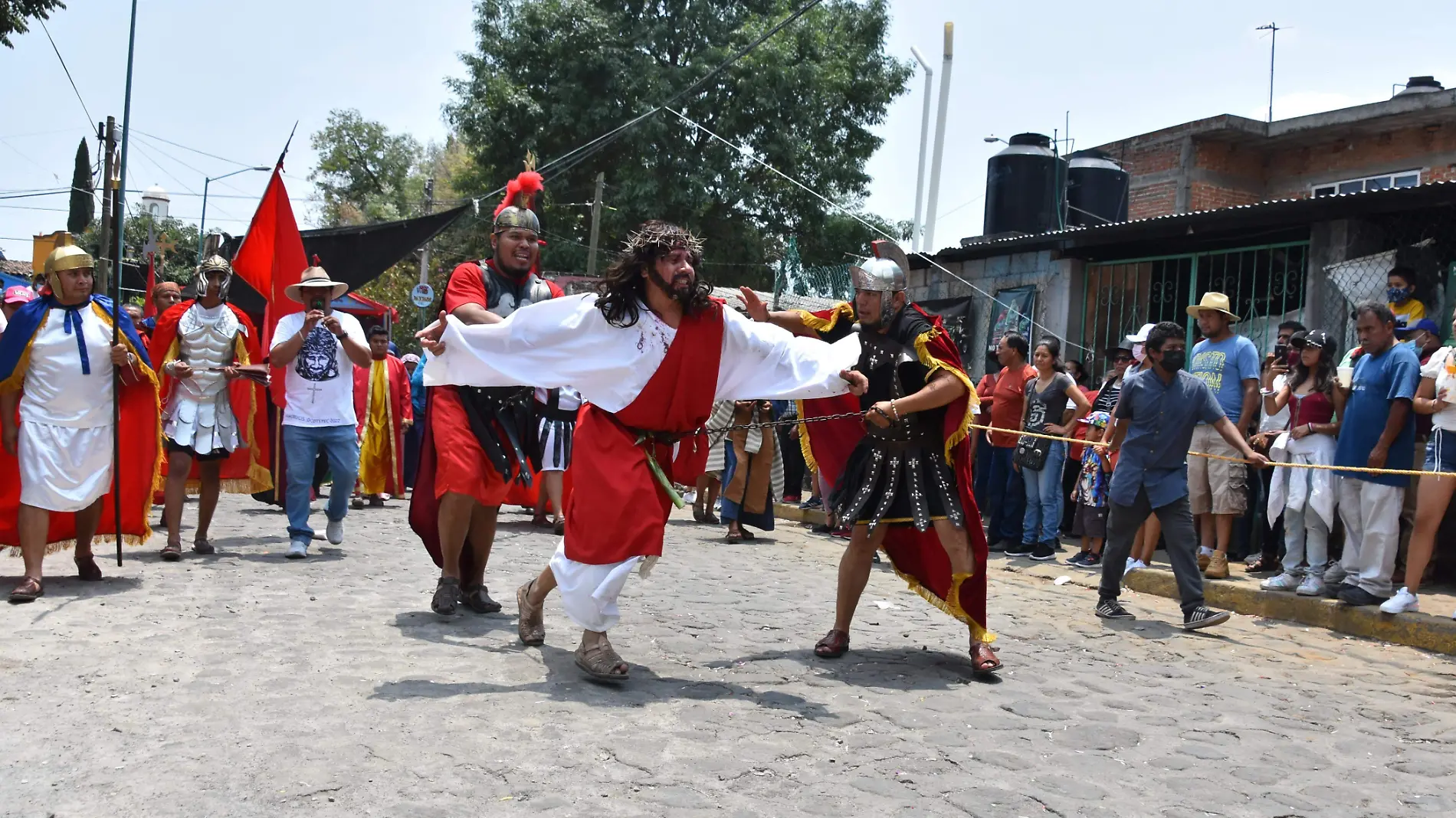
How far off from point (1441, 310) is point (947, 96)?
1019 cm

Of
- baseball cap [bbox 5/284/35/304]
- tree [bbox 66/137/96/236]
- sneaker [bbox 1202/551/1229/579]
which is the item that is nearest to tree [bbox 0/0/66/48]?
tree [bbox 66/137/96/236]

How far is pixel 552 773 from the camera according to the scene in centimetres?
388

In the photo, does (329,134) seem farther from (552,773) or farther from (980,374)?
(552,773)

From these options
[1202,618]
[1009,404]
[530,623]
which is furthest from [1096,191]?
[530,623]

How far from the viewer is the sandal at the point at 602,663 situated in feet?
16.6

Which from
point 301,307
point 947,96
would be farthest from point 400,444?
point 947,96

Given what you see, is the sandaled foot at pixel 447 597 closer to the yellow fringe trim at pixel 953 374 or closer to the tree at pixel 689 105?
the yellow fringe trim at pixel 953 374

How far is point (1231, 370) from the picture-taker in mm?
9367

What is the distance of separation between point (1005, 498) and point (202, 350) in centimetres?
674

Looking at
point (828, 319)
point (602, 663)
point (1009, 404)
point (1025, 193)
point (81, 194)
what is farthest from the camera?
point (1025, 193)

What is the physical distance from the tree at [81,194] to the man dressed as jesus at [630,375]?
791cm


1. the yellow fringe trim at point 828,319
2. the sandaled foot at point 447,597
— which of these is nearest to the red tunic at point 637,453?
the yellow fringe trim at point 828,319

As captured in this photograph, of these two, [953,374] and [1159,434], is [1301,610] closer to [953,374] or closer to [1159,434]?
[1159,434]

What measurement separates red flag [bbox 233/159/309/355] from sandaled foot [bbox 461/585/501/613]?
2958mm
